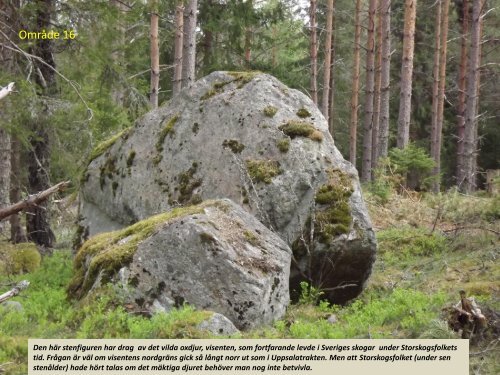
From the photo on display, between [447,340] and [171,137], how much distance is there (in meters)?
5.34

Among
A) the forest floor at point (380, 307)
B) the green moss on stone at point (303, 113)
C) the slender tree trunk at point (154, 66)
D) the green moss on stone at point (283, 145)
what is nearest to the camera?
the forest floor at point (380, 307)

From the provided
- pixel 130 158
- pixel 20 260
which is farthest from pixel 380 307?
pixel 20 260

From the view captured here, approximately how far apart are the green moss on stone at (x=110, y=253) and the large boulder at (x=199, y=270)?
0.01 meters

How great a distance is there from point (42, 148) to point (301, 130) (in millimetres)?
5957

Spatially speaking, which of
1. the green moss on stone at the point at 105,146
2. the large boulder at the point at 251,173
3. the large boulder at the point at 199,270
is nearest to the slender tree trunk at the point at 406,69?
the large boulder at the point at 251,173

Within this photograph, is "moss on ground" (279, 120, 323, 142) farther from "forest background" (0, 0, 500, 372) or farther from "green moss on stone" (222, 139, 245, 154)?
"forest background" (0, 0, 500, 372)

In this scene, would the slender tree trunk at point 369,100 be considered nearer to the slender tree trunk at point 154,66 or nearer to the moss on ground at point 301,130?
the slender tree trunk at point 154,66

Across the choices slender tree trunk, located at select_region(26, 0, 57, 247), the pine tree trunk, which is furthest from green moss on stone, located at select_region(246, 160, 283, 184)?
the pine tree trunk

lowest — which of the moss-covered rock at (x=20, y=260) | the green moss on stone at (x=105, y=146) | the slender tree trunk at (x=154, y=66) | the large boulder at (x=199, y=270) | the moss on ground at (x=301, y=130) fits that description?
the moss-covered rock at (x=20, y=260)

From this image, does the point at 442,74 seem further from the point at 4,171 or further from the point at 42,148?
the point at 4,171

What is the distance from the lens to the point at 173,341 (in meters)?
4.64

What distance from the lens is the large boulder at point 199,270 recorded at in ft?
18.9

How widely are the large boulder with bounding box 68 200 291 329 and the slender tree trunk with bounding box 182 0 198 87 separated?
9372mm

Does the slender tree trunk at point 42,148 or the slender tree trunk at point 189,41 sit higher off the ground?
the slender tree trunk at point 189,41
